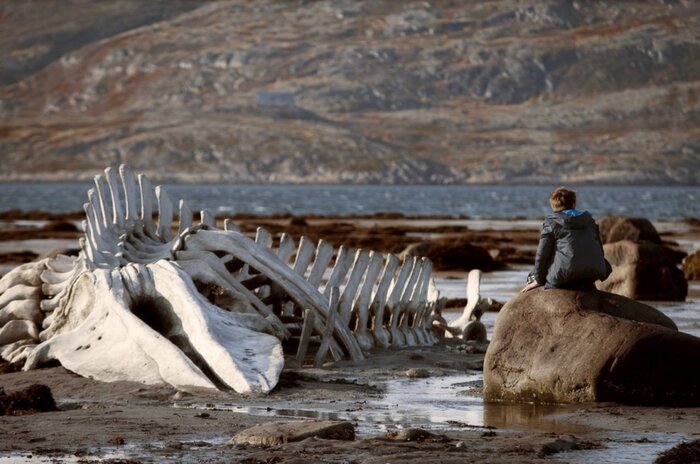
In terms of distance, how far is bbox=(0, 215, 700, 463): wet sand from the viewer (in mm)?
8562

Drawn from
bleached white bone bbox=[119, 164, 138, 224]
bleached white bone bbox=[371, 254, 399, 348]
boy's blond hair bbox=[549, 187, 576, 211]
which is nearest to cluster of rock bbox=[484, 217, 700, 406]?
boy's blond hair bbox=[549, 187, 576, 211]

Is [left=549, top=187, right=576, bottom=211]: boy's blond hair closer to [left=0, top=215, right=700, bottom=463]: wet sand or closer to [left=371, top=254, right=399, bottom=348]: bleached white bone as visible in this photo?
[left=0, top=215, right=700, bottom=463]: wet sand

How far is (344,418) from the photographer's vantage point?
1027cm

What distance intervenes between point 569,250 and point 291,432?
350 cm

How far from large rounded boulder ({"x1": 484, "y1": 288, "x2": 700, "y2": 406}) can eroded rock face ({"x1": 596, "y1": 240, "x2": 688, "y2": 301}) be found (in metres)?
11.5

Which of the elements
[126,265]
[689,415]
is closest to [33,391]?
[126,265]

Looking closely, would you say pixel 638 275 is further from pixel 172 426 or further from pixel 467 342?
pixel 172 426

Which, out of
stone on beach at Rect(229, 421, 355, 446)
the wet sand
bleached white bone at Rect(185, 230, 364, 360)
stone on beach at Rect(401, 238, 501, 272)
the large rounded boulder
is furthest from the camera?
stone on beach at Rect(401, 238, 501, 272)

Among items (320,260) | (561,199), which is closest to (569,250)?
(561,199)

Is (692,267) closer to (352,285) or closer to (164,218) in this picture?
(352,285)

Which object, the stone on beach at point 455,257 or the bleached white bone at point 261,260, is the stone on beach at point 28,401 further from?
the stone on beach at point 455,257

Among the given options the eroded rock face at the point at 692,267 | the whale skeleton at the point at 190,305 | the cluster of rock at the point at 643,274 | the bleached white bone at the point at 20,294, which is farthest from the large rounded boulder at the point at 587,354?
the eroded rock face at the point at 692,267

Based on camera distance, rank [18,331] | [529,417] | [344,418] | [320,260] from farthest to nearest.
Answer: [320,260], [18,331], [529,417], [344,418]

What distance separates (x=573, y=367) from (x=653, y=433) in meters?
1.47
